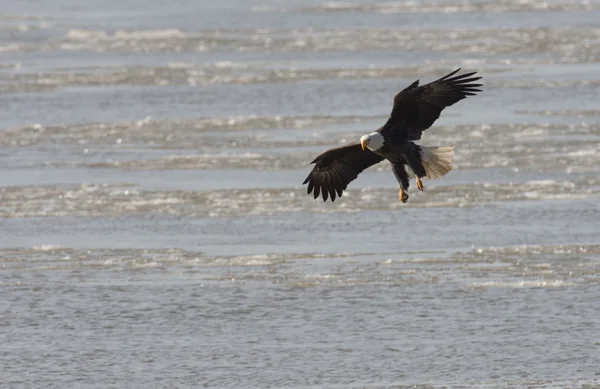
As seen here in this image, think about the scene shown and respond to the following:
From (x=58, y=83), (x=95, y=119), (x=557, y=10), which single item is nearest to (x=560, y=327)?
(x=95, y=119)

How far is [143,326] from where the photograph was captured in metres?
9.87

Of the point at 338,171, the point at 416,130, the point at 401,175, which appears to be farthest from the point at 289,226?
the point at 416,130

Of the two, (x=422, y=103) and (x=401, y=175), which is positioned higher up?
(x=422, y=103)

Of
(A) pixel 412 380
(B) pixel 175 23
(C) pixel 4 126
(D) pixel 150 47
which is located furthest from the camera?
(B) pixel 175 23

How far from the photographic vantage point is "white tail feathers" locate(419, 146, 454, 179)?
29.5ft

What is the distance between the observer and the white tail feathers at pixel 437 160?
29.5ft

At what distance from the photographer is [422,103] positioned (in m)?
8.98

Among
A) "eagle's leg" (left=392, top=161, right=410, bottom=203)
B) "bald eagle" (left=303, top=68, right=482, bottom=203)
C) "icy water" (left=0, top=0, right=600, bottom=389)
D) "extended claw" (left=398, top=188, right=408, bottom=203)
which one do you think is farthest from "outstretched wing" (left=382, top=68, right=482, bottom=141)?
"icy water" (left=0, top=0, right=600, bottom=389)

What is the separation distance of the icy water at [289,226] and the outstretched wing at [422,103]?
4.65 ft

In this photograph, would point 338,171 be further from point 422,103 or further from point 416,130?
point 422,103

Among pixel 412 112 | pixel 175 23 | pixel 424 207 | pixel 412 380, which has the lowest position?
pixel 412 380

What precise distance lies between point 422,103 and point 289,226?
357 cm

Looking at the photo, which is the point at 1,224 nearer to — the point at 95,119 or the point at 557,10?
the point at 95,119

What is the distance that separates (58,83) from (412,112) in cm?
1168
